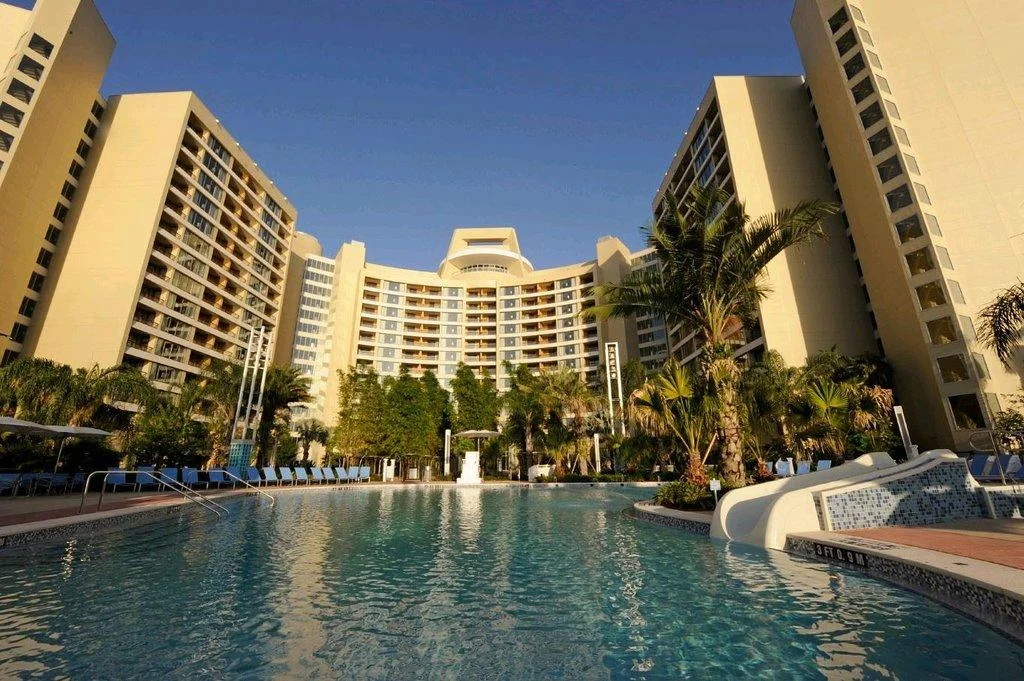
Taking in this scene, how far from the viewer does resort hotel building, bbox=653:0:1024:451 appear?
30.2 meters

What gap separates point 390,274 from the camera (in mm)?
80000

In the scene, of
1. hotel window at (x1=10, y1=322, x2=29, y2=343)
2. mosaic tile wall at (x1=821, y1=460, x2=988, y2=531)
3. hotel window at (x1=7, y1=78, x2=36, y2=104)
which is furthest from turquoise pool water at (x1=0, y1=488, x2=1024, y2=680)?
hotel window at (x1=7, y1=78, x2=36, y2=104)

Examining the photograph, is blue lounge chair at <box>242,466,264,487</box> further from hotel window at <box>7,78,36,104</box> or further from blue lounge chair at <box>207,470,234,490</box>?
hotel window at <box>7,78,36,104</box>

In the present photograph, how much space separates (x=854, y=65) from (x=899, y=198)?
12319 mm

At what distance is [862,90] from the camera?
1454 inches

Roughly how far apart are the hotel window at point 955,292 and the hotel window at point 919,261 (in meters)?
1.88

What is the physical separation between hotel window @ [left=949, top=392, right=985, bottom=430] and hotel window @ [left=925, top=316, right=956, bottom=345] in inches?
140

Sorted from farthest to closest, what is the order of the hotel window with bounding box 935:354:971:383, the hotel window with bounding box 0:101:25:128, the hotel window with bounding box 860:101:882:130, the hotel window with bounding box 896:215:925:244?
the hotel window with bounding box 0:101:25:128, the hotel window with bounding box 860:101:882:130, the hotel window with bounding box 896:215:925:244, the hotel window with bounding box 935:354:971:383

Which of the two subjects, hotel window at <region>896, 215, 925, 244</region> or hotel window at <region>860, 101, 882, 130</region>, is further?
hotel window at <region>860, 101, 882, 130</region>

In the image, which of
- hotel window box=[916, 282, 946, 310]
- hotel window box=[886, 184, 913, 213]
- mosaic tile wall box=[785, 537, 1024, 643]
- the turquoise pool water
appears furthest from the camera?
hotel window box=[886, 184, 913, 213]

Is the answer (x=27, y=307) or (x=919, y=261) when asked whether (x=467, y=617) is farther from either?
(x=27, y=307)

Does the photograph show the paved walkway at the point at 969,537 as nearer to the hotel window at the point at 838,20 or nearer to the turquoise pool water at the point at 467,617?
the turquoise pool water at the point at 467,617

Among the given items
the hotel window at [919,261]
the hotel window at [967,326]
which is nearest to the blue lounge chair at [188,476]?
the hotel window at [967,326]

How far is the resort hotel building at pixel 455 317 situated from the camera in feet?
241
